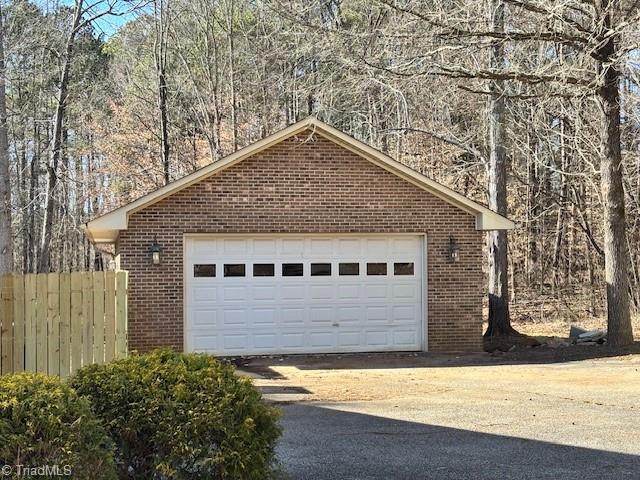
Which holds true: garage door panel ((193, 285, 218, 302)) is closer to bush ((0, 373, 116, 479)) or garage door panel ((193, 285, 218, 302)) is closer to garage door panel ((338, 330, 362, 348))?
garage door panel ((338, 330, 362, 348))

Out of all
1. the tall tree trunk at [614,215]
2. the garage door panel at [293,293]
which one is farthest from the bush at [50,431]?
the tall tree trunk at [614,215]

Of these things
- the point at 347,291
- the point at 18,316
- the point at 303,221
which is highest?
the point at 303,221

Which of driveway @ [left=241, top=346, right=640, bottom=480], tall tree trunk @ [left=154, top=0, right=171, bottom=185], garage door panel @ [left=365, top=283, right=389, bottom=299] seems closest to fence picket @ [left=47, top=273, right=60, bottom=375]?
driveway @ [left=241, top=346, right=640, bottom=480]

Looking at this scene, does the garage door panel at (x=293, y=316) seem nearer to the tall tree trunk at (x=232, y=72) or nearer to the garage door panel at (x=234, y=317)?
the garage door panel at (x=234, y=317)

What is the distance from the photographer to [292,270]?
15.4 m

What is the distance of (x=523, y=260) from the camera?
31.0 metres

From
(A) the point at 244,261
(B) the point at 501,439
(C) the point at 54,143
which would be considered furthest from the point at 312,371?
(C) the point at 54,143

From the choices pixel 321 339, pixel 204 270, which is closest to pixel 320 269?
pixel 321 339

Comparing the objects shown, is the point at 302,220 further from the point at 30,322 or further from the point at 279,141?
the point at 30,322

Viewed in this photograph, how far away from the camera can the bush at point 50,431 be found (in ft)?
12.2

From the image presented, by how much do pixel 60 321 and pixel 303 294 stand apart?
654 cm

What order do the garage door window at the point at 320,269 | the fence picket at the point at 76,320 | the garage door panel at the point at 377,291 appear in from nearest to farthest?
the fence picket at the point at 76,320 < the garage door window at the point at 320,269 < the garage door panel at the point at 377,291

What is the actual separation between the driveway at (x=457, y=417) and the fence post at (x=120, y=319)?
2175 millimetres

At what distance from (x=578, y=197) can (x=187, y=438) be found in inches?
961
